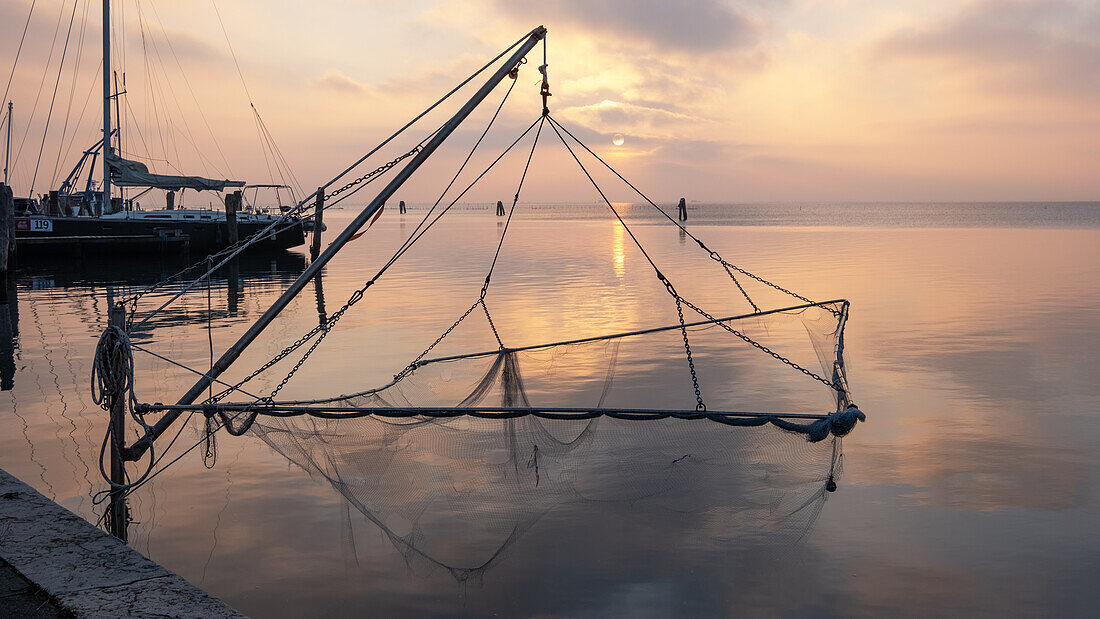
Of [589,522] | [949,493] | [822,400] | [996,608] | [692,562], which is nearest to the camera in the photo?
[996,608]

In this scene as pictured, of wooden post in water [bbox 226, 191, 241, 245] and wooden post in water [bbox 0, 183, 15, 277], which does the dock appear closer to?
wooden post in water [bbox 226, 191, 241, 245]

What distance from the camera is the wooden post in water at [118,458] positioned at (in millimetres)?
6672

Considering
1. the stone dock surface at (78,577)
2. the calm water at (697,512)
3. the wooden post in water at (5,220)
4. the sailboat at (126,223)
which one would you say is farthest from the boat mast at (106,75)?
the stone dock surface at (78,577)

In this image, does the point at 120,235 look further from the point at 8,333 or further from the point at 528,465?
the point at 528,465

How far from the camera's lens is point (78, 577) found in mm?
4855

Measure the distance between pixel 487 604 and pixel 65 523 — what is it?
3062 mm

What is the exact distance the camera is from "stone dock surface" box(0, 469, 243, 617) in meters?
4.49

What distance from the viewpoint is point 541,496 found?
24.3 feet

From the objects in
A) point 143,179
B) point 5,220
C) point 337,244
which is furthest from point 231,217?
point 337,244

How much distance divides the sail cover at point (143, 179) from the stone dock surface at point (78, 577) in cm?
3902

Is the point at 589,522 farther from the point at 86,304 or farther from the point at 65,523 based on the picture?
the point at 86,304

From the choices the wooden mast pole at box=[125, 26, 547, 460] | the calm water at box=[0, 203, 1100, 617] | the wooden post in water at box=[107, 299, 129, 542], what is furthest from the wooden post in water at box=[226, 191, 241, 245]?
the wooden post in water at box=[107, 299, 129, 542]

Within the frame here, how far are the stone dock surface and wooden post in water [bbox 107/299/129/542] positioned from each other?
3.53 ft

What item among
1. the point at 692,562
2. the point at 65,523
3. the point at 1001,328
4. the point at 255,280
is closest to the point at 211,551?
the point at 65,523
